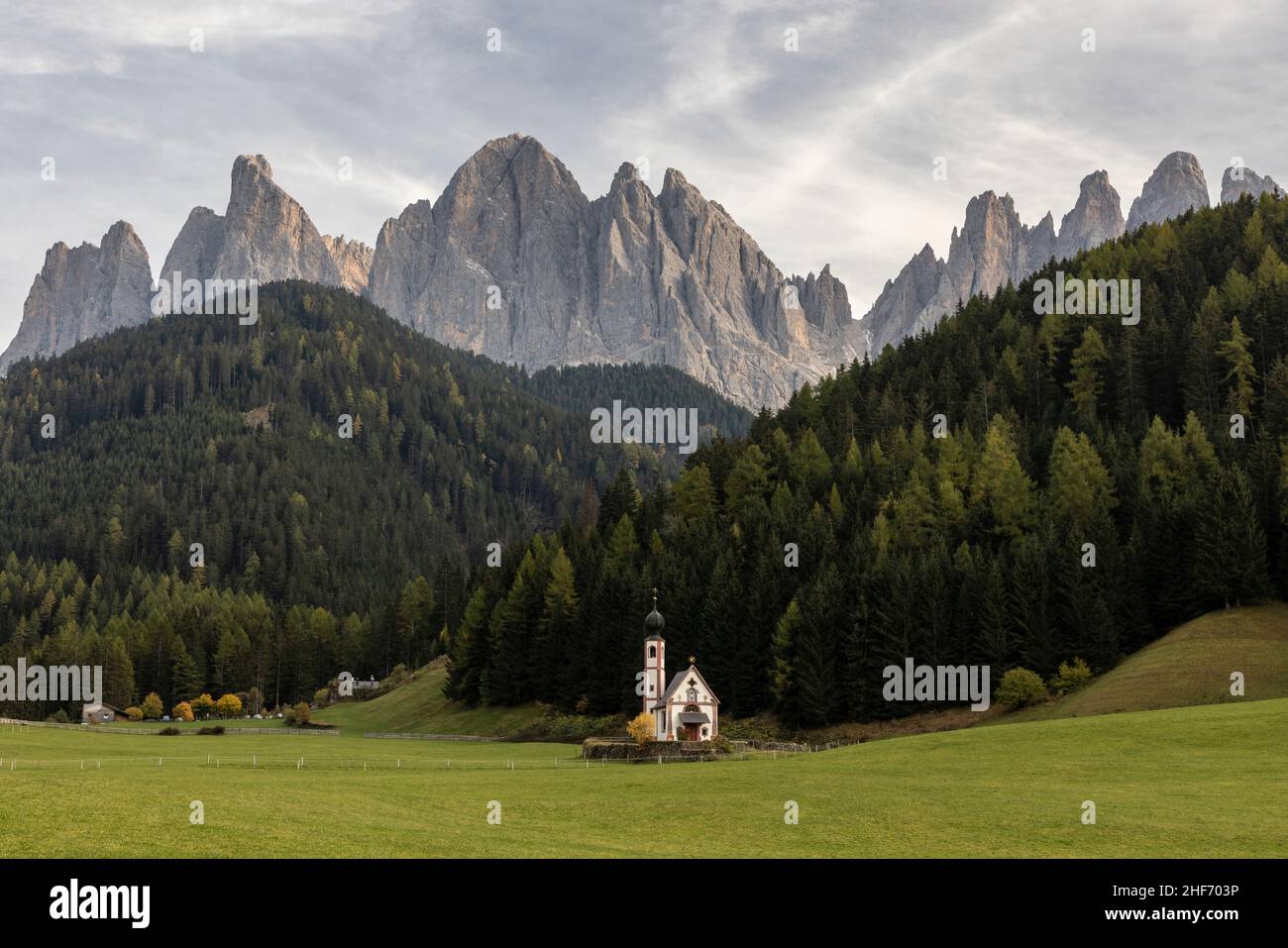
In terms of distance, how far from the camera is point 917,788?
43062 mm

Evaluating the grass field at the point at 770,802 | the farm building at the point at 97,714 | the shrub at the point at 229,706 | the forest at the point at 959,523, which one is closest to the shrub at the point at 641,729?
the forest at the point at 959,523

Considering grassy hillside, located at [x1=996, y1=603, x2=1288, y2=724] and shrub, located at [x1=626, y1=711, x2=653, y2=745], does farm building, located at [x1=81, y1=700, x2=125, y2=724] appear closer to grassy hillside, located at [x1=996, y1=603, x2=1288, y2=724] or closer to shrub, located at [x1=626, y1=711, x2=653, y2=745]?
shrub, located at [x1=626, y1=711, x2=653, y2=745]

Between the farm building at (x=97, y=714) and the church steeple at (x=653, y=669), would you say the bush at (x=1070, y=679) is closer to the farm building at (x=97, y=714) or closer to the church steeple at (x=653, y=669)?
the church steeple at (x=653, y=669)

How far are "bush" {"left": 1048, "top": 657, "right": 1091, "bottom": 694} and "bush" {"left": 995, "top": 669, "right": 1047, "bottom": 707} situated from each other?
146 cm

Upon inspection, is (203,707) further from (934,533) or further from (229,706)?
(934,533)

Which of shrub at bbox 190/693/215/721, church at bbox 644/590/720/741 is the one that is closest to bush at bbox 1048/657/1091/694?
church at bbox 644/590/720/741

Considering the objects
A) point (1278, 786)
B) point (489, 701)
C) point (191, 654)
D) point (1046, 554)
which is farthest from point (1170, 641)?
point (191, 654)

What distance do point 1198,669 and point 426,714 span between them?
2925 inches

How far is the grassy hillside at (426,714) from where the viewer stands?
108113 mm

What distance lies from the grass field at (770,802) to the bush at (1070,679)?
812 inches

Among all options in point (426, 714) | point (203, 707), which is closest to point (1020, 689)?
point (426, 714)

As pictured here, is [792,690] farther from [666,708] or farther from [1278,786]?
[1278,786]

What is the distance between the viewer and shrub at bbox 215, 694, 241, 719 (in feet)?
474
